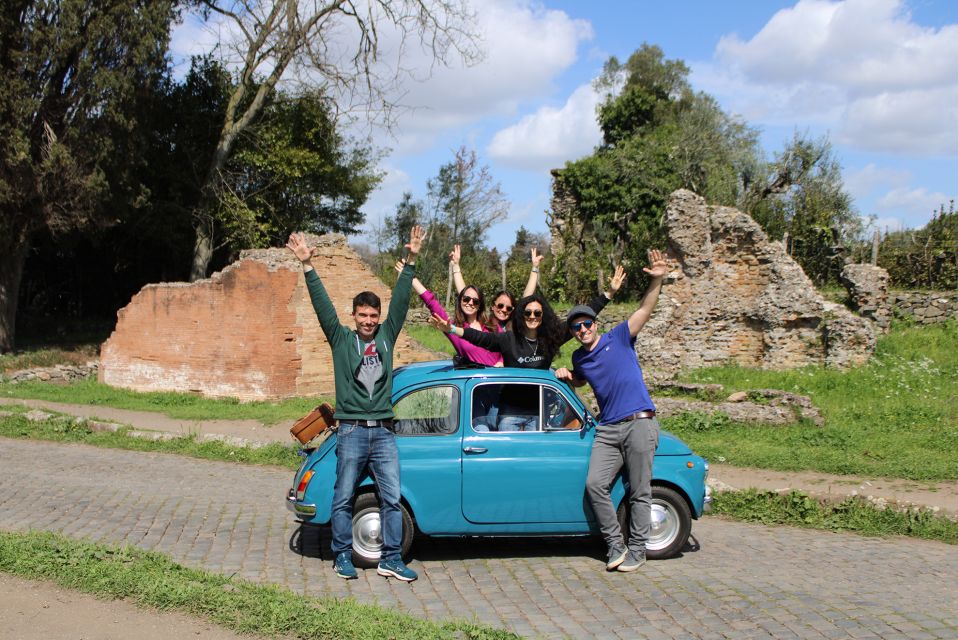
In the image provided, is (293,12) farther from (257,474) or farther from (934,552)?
(934,552)

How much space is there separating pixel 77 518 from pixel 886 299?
1651cm

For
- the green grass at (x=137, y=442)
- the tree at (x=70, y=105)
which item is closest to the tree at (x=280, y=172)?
the tree at (x=70, y=105)

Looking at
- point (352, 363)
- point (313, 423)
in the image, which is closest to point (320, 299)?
point (352, 363)

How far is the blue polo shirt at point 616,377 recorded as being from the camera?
20.5ft

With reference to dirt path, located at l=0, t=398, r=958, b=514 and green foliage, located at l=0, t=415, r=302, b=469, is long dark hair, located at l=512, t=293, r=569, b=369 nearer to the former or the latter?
dirt path, located at l=0, t=398, r=958, b=514

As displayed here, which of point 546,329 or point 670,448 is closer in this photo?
point 670,448

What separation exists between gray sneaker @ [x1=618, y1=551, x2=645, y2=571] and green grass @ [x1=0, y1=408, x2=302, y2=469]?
5.43 metres

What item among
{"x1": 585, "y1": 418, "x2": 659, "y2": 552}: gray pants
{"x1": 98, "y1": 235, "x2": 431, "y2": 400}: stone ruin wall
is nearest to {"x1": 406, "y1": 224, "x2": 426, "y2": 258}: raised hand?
{"x1": 585, "y1": 418, "x2": 659, "y2": 552}: gray pants

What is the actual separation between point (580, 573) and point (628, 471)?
0.84 m

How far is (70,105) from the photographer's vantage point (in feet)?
70.3

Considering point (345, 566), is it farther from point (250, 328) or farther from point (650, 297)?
point (250, 328)

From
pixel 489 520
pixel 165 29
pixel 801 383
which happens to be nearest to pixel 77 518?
pixel 489 520

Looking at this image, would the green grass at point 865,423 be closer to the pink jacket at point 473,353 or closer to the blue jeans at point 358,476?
the pink jacket at point 473,353

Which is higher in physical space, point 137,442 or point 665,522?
point 665,522
